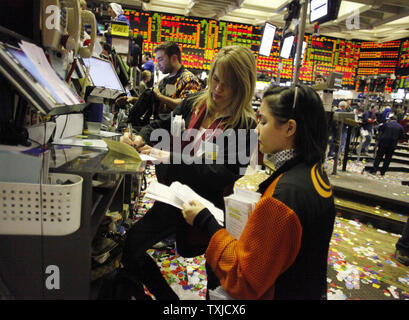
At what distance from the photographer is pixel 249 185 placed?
17.4ft

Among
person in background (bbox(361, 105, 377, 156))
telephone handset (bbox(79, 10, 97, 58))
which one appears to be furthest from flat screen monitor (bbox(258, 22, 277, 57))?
telephone handset (bbox(79, 10, 97, 58))

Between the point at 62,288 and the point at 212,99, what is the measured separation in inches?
49.2

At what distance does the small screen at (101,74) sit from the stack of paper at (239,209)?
1518mm

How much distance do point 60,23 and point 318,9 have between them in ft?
17.8

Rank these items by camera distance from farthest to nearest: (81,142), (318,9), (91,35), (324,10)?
1. (318,9)
2. (324,10)
3. (91,35)
4. (81,142)

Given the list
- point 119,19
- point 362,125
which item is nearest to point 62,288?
point 119,19

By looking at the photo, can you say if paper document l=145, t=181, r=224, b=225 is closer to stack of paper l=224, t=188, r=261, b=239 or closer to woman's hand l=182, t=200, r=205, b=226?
woman's hand l=182, t=200, r=205, b=226

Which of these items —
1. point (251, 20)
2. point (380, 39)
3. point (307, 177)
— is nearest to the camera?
point (307, 177)

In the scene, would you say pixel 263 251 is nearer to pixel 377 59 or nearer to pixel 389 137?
pixel 389 137

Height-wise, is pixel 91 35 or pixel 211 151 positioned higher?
pixel 91 35

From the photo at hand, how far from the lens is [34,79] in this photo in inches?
42.5

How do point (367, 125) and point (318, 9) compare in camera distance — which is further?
point (367, 125)

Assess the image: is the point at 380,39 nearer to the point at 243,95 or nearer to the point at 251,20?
the point at 251,20

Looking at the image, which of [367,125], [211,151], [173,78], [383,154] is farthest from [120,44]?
[367,125]
